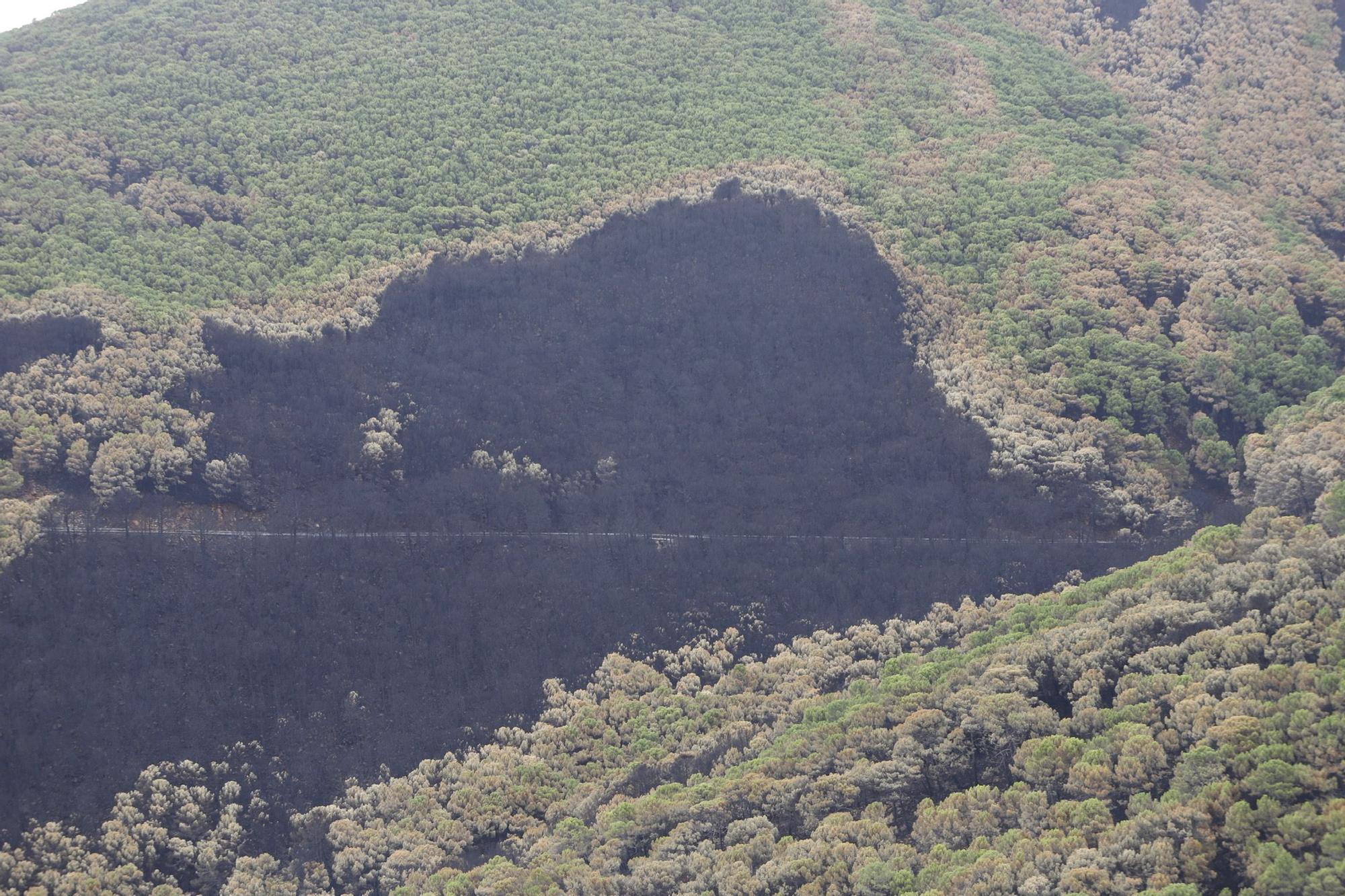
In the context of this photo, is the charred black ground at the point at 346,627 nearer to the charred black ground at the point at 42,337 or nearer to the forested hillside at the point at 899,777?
the forested hillside at the point at 899,777

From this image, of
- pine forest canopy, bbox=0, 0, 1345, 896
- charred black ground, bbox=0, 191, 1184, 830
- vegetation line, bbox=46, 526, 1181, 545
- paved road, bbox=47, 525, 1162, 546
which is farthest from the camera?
paved road, bbox=47, 525, 1162, 546

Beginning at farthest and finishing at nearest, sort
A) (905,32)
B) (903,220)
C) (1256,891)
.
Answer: (905,32), (903,220), (1256,891)

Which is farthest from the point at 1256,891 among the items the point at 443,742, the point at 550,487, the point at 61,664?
the point at 61,664

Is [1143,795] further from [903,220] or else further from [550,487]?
[903,220]

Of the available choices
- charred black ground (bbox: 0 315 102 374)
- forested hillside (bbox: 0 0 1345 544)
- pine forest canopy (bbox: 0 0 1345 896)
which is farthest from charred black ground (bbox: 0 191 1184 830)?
charred black ground (bbox: 0 315 102 374)

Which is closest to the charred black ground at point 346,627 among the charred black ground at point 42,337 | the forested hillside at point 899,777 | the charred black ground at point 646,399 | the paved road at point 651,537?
the paved road at point 651,537

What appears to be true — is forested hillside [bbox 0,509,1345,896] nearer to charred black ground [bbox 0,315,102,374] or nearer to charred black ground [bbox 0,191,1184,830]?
charred black ground [bbox 0,191,1184,830]
